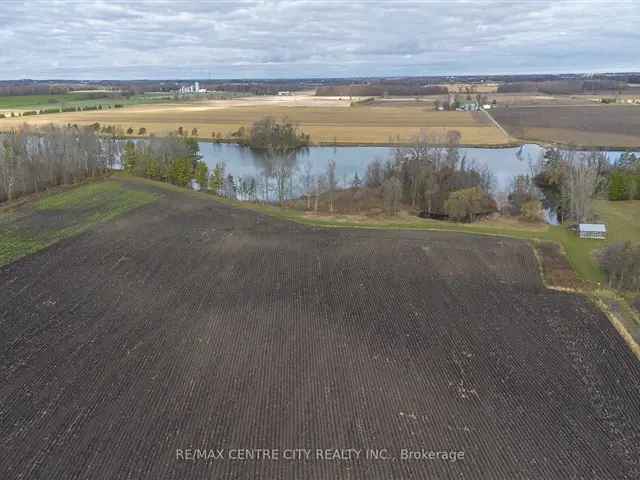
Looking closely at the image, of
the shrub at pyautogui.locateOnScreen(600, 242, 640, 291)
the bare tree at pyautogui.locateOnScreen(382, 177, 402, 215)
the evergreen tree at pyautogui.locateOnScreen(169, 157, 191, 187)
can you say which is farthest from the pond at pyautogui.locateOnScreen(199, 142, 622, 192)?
the shrub at pyautogui.locateOnScreen(600, 242, 640, 291)

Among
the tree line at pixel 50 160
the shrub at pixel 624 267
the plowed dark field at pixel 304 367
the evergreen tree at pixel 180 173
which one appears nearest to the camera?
the plowed dark field at pixel 304 367

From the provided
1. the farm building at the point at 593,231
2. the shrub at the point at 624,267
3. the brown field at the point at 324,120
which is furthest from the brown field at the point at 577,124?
the shrub at the point at 624,267

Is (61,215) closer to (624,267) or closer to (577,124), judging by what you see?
(624,267)

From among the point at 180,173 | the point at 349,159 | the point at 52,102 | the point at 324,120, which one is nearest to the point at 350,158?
the point at 349,159

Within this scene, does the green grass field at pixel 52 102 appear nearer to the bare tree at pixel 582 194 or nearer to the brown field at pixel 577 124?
the brown field at pixel 577 124

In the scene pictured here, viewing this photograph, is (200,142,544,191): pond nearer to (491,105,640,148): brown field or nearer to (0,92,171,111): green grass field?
(491,105,640,148): brown field

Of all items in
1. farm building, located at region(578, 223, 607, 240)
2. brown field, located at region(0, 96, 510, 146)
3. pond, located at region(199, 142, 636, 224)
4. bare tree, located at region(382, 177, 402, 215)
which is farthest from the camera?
brown field, located at region(0, 96, 510, 146)
